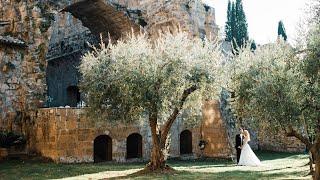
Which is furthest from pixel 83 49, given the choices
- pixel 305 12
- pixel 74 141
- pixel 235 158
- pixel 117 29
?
pixel 305 12

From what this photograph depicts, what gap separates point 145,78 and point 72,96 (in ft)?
57.5

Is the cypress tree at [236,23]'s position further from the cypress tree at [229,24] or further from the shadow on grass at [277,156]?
the shadow on grass at [277,156]

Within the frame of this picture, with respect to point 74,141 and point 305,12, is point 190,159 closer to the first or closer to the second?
point 74,141

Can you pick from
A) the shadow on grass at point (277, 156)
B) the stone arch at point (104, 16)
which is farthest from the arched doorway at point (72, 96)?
the shadow on grass at point (277, 156)

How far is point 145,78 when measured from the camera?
1325 cm

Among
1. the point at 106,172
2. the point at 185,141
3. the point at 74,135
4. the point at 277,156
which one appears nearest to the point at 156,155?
the point at 106,172

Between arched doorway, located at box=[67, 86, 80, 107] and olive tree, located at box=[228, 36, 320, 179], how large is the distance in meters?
19.2

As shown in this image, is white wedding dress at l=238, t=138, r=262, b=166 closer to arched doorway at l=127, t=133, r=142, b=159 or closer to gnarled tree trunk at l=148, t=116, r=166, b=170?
gnarled tree trunk at l=148, t=116, r=166, b=170

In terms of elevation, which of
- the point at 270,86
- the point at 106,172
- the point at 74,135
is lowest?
the point at 106,172

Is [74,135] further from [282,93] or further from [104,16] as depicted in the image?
[282,93]

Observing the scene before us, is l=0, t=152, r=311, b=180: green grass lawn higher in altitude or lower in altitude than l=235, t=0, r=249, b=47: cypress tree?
lower

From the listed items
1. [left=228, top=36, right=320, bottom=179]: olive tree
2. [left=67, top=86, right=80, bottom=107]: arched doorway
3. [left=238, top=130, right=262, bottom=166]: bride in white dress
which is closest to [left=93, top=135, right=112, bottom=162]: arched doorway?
[left=238, top=130, right=262, bottom=166]: bride in white dress

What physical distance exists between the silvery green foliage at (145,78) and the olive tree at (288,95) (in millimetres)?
2007

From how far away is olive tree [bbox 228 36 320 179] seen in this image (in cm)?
1075
